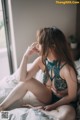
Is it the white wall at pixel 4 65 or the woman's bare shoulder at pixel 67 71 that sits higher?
the woman's bare shoulder at pixel 67 71

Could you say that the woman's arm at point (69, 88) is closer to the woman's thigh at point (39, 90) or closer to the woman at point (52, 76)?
the woman at point (52, 76)

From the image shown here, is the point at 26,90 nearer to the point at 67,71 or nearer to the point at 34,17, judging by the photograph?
the point at 67,71

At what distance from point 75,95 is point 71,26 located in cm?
120

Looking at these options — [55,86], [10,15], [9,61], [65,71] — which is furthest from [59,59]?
[9,61]

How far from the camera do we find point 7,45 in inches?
97.3

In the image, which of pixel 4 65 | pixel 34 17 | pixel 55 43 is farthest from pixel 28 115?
pixel 4 65

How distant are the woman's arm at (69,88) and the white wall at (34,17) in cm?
98

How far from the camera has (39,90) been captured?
165 cm

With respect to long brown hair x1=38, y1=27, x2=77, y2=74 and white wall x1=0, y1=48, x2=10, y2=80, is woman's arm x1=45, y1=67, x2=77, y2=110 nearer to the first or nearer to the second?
long brown hair x1=38, y1=27, x2=77, y2=74

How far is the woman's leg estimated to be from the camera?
1630mm

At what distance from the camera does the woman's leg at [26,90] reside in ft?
5.35

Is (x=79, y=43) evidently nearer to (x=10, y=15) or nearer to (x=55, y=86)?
(x=10, y=15)

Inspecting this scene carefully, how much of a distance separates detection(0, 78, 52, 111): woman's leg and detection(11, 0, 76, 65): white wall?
82cm

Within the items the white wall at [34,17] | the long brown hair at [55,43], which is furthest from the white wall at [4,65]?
the long brown hair at [55,43]
